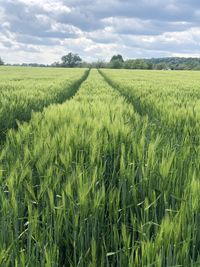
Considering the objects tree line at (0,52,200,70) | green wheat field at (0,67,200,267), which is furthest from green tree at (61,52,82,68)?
green wheat field at (0,67,200,267)

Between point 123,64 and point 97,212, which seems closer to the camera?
point 97,212

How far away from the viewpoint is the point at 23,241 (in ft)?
5.93

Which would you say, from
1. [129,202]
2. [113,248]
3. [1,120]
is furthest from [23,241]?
[1,120]

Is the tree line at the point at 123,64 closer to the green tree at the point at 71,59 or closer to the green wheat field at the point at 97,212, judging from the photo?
the green tree at the point at 71,59

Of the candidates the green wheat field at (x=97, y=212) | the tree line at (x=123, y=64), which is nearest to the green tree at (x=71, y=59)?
the tree line at (x=123, y=64)

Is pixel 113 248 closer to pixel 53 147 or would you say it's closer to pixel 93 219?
pixel 93 219

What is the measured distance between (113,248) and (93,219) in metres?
0.17

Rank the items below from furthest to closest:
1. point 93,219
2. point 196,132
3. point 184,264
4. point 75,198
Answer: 1. point 196,132
2. point 75,198
3. point 93,219
4. point 184,264

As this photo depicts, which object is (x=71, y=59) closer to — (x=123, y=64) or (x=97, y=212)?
(x=123, y=64)

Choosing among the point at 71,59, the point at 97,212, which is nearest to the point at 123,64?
the point at 71,59

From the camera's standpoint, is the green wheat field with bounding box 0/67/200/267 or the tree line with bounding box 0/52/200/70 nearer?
the green wheat field with bounding box 0/67/200/267

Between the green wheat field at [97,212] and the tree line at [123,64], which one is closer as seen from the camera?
the green wheat field at [97,212]

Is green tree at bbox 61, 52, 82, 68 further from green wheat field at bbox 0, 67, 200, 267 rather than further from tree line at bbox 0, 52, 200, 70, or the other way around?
green wheat field at bbox 0, 67, 200, 267

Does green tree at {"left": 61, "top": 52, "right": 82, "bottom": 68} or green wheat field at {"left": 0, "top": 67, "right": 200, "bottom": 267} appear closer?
green wheat field at {"left": 0, "top": 67, "right": 200, "bottom": 267}
